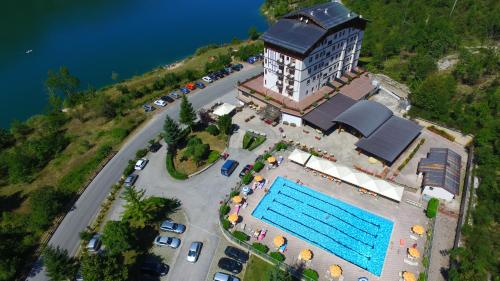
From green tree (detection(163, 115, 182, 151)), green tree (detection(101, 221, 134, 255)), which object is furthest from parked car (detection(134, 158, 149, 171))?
green tree (detection(101, 221, 134, 255))

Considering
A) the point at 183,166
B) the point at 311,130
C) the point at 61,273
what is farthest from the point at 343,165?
the point at 61,273

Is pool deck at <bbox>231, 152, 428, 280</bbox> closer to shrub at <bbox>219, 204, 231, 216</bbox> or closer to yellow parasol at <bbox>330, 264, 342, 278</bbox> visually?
yellow parasol at <bbox>330, 264, 342, 278</bbox>

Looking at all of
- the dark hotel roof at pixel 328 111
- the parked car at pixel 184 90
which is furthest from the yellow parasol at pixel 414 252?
the parked car at pixel 184 90

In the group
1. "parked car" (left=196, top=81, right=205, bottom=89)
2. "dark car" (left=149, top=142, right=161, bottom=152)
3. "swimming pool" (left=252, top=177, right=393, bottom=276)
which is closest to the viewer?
"swimming pool" (left=252, top=177, right=393, bottom=276)

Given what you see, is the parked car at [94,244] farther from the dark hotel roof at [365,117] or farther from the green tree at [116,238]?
the dark hotel roof at [365,117]

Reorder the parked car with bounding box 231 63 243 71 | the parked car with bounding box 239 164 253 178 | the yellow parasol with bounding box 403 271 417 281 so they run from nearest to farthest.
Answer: the yellow parasol with bounding box 403 271 417 281 < the parked car with bounding box 239 164 253 178 < the parked car with bounding box 231 63 243 71

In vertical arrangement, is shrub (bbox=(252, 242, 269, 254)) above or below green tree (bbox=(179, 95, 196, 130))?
below

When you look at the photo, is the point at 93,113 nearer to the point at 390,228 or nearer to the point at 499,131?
the point at 390,228
